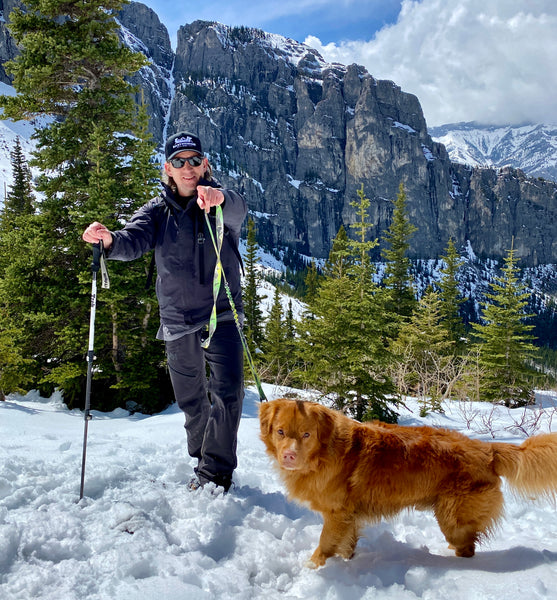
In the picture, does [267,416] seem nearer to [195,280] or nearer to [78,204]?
[195,280]

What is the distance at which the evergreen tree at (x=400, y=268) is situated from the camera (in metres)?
28.0

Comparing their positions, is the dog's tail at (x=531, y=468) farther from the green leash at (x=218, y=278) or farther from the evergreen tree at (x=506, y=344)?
the evergreen tree at (x=506, y=344)

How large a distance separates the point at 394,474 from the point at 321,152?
185 meters

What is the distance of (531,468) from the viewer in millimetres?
2410

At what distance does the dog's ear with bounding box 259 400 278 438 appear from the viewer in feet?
8.58

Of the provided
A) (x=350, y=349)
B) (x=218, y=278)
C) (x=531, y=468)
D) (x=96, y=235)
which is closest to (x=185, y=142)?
(x=96, y=235)

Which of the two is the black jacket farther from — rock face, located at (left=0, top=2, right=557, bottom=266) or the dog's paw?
rock face, located at (left=0, top=2, right=557, bottom=266)

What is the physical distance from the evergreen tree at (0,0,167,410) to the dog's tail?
Answer: 7279 mm

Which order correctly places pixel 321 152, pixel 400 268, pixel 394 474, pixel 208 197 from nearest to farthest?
pixel 394 474 < pixel 208 197 < pixel 400 268 < pixel 321 152

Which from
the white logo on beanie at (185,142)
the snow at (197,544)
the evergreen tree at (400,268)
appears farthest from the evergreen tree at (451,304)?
the white logo on beanie at (185,142)

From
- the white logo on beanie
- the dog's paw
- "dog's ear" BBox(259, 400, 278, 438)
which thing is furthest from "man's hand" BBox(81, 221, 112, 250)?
the dog's paw

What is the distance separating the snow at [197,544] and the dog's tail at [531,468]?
15.0 inches

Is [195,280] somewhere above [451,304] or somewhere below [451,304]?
below

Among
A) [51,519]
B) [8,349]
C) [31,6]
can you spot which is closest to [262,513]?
[51,519]
